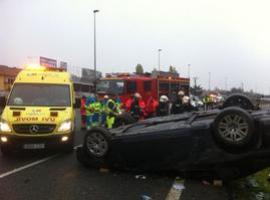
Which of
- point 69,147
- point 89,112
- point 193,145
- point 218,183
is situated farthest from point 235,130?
point 89,112

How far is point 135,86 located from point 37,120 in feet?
38.5

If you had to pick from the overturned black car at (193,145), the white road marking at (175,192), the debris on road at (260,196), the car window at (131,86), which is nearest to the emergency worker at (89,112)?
the car window at (131,86)

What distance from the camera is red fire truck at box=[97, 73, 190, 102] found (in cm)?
2114

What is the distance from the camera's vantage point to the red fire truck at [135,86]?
21.1 meters

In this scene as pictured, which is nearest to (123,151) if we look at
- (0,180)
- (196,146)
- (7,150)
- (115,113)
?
(196,146)

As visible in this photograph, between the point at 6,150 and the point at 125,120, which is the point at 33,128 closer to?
the point at 6,150

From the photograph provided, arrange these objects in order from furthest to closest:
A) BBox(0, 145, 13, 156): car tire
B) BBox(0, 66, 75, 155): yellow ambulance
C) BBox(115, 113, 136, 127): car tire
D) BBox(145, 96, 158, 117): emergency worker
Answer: BBox(145, 96, 158, 117): emergency worker < BBox(115, 113, 136, 127): car tire < BBox(0, 145, 13, 156): car tire < BBox(0, 66, 75, 155): yellow ambulance

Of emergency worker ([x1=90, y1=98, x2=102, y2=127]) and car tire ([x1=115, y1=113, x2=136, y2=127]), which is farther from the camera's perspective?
emergency worker ([x1=90, y1=98, x2=102, y2=127])

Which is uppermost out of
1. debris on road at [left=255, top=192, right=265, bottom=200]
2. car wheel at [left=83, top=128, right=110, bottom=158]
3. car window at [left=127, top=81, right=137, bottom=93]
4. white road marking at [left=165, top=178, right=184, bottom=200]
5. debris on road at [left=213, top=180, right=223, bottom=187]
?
car window at [left=127, top=81, right=137, bottom=93]

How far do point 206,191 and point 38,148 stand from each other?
4460 mm

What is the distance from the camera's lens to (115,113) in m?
14.8

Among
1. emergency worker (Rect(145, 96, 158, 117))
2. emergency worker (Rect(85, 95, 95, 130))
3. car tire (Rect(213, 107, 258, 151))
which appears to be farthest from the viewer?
emergency worker (Rect(145, 96, 158, 117))

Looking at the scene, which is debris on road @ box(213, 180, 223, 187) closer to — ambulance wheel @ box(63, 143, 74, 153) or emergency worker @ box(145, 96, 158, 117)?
ambulance wheel @ box(63, 143, 74, 153)

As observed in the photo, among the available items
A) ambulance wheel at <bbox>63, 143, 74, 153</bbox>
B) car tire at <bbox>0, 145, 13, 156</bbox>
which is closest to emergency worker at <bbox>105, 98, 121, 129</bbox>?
ambulance wheel at <bbox>63, 143, 74, 153</bbox>
